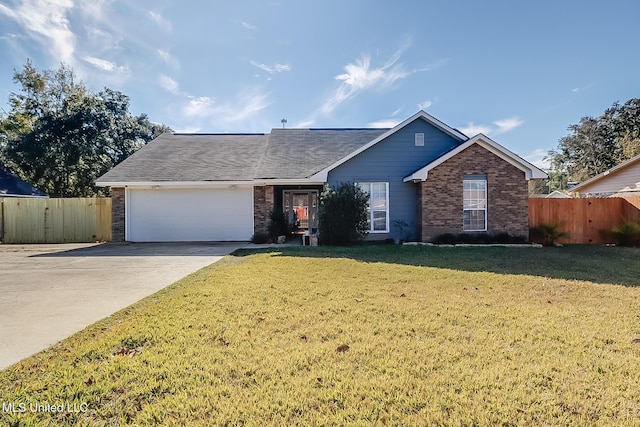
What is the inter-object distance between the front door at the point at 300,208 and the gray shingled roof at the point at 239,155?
2100 millimetres

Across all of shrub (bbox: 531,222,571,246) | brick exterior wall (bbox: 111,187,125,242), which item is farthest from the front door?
shrub (bbox: 531,222,571,246)

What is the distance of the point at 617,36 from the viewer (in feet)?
42.9

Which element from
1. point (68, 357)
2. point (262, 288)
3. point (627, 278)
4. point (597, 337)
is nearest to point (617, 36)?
point (627, 278)

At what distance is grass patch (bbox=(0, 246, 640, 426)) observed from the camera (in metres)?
2.45

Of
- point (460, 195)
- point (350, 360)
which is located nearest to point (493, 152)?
point (460, 195)

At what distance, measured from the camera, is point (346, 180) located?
44.5 ft

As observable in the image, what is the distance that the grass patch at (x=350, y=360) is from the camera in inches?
96.6

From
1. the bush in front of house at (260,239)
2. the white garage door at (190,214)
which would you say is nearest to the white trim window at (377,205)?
the bush in front of house at (260,239)

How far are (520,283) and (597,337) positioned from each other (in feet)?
9.24

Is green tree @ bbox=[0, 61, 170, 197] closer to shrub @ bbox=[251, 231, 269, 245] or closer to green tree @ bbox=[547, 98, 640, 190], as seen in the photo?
shrub @ bbox=[251, 231, 269, 245]

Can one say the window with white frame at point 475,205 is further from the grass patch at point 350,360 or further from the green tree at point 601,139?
Answer: the green tree at point 601,139

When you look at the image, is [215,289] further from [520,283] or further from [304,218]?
[304,218]

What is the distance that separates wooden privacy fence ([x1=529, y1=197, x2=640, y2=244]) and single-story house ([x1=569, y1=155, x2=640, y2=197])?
453 centimetres

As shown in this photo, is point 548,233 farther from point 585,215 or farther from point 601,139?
point 601,139
